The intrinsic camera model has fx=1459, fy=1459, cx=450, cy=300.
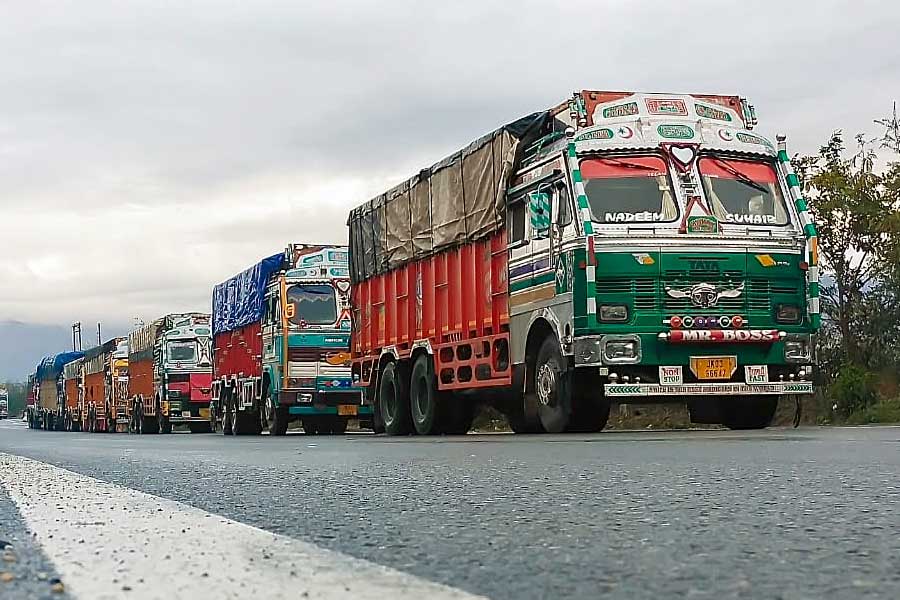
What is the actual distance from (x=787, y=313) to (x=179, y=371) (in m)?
26.4

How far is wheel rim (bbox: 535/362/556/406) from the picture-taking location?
14.6 m

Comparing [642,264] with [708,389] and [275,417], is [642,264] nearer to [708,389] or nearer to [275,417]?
[708,389]

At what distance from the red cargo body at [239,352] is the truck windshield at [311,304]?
2216mm

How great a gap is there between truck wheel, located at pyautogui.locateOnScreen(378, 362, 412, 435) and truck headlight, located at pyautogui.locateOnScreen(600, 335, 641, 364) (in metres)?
5.62

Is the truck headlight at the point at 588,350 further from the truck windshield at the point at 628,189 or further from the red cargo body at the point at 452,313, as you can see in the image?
the red cargo body at the point at 452,313

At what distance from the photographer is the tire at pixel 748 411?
15.6 metres

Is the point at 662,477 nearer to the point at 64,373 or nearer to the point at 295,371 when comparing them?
A: the point at 295,371

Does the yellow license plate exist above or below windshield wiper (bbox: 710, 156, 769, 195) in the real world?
below

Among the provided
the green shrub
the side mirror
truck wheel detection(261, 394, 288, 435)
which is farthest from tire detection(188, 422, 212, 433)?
the side mirror

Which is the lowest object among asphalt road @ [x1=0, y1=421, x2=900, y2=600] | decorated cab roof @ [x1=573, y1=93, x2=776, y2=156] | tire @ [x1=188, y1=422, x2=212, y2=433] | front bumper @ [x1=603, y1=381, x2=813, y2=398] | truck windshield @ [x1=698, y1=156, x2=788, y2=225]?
tire @ [x1=188, y1=422, x2=212, y2=433]

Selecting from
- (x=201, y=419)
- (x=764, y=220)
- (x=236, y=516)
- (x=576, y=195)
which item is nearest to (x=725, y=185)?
(x=764, y=220)

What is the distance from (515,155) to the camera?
1573 centimetres

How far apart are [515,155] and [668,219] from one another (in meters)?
2.15

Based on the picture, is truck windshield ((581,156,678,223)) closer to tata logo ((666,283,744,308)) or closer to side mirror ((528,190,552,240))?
side mirror ((528,190,552,240))
